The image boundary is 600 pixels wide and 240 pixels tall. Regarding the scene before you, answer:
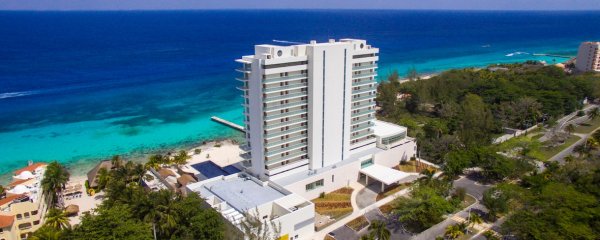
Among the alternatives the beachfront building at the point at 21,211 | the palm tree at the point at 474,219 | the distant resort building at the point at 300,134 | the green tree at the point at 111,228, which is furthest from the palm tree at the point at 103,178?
the palm tree at the point at 474,219

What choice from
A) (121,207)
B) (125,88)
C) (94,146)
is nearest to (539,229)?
(121,207)

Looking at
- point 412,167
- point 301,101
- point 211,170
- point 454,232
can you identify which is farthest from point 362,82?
point 211,170

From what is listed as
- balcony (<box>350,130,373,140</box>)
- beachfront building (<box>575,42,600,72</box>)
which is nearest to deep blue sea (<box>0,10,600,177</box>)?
balcony (<box>350,130,373,140</box>)

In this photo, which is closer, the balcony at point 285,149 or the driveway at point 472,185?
the balcony at point 285,149

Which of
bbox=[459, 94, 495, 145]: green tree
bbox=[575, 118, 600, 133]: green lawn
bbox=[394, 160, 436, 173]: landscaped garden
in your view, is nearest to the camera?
bbox=[394, 160, 436, 173]: landscaped garden

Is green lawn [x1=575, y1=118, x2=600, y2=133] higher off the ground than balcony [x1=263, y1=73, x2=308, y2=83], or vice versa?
balcony [x1=263, y1=73, x2=308, y2=83]

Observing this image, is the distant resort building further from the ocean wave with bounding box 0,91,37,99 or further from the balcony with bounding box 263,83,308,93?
the ocean wave with bounding box 0,91,37,99

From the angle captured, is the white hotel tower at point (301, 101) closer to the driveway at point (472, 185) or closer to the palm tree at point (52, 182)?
the driveway at point (472, 185)
